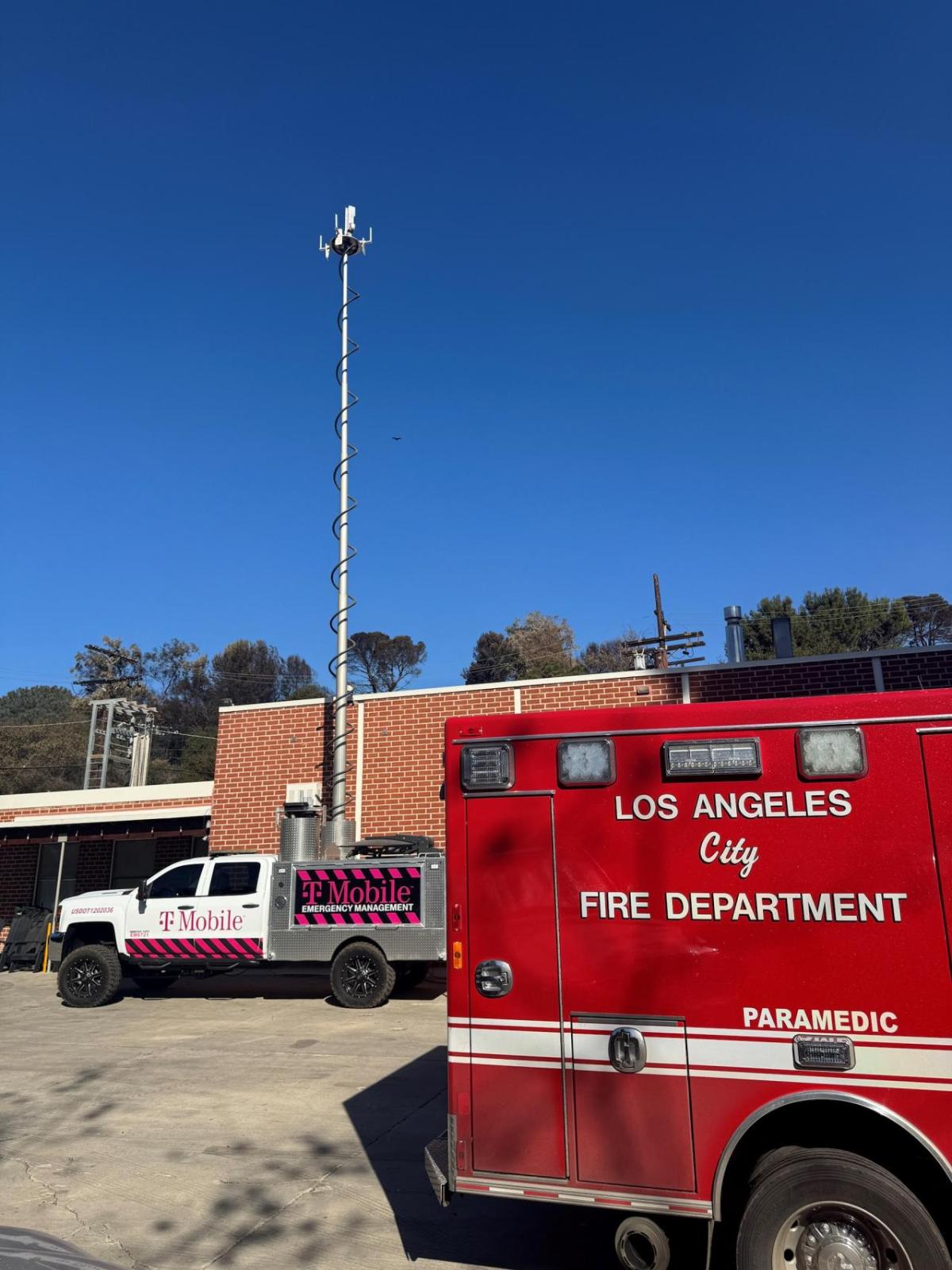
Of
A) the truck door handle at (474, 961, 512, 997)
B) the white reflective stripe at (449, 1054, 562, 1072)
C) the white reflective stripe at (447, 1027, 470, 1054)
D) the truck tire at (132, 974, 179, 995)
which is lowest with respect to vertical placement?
the truck tire at (132, 974, 179, 995)

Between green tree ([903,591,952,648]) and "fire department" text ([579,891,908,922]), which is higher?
green tree ([903,591,952,648])

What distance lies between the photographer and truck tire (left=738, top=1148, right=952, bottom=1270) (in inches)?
133

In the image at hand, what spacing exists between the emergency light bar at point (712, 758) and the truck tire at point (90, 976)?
11.7m

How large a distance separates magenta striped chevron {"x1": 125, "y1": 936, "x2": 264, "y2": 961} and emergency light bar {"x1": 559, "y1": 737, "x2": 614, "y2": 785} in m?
9.86

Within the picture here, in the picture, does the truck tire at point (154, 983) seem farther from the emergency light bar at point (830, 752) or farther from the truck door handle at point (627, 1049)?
the emergency light bar at point (830, 752)

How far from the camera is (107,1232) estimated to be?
5.02 m

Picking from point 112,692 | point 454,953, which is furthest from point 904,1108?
point 112,692

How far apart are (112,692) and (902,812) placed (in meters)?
69.9

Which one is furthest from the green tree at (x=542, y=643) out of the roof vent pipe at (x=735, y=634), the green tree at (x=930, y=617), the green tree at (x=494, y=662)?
the roof vent pipe at (x=735, y=634)

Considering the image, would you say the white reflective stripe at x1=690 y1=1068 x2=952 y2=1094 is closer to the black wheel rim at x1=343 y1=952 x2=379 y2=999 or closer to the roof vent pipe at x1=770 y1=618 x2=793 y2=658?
the black wheel rim at x1=343 y1=952 x2=379 y2=999

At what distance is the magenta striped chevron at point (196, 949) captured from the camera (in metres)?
12.7

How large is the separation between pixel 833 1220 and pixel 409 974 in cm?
1009

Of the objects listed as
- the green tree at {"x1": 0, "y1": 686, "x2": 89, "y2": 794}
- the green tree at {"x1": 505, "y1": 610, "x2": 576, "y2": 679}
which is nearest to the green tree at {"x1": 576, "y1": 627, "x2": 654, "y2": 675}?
the green tree at {"x1": 505, "y1": 610, "x2": 576, "y2": 679}

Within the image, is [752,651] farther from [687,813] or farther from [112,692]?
[687,813]
